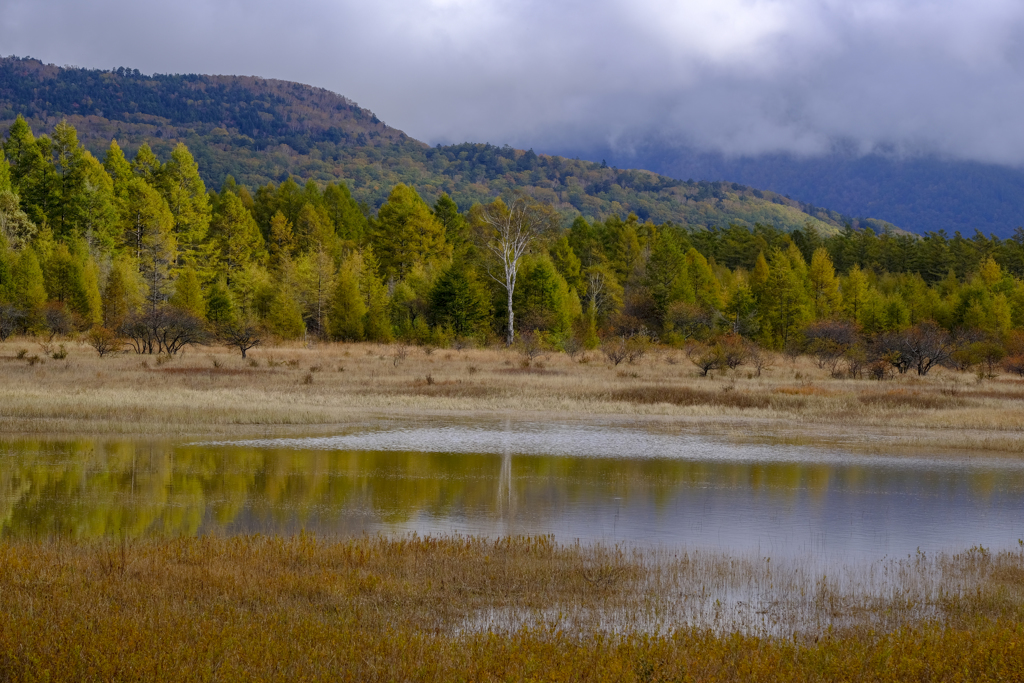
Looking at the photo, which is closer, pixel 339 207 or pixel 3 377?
pixel 3 377

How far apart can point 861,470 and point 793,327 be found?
191 ft

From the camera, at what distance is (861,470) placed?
68.9 feet

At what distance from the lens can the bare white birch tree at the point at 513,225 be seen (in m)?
66.4

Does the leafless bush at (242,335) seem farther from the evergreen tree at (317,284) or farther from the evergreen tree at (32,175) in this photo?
the evergreen tree at (32,175)

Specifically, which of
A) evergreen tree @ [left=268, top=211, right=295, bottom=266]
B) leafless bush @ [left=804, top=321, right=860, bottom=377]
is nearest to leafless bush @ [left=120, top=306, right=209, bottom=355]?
evergreen tree @ [left=268, top=211, right=295, bottom=266]

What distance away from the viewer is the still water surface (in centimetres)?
1415

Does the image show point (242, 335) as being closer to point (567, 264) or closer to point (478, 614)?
point (567, 264)

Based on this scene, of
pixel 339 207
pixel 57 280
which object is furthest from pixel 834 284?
pixel 57 280

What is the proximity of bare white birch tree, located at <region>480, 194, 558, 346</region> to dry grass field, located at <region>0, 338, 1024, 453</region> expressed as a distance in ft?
63.1

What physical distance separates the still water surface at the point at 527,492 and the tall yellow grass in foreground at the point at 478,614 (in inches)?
69.8

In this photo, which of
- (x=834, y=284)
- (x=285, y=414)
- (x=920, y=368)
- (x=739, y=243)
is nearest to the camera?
(x=285, y=414)

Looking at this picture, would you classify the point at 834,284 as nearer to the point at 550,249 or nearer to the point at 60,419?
the point at 550,249

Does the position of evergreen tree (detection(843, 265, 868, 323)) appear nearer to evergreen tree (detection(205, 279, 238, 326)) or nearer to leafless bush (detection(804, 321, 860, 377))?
leafless bush (detection(804, 321, 860, 377))

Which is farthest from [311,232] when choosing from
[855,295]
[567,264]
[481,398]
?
[481,398]
